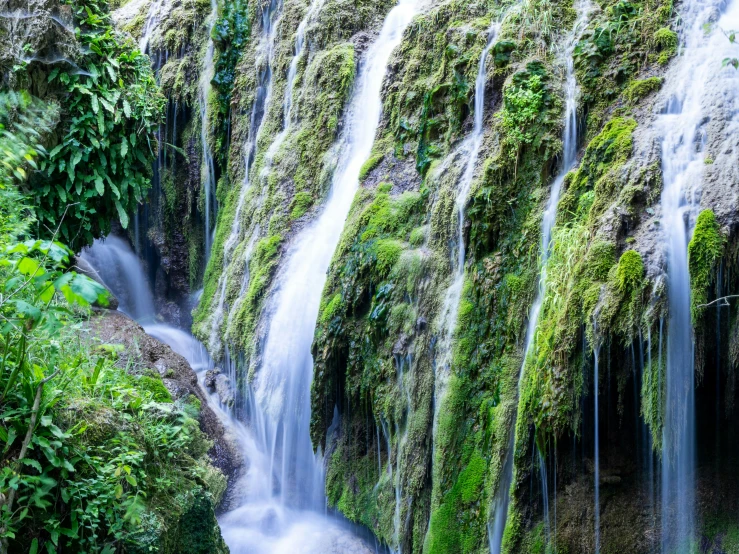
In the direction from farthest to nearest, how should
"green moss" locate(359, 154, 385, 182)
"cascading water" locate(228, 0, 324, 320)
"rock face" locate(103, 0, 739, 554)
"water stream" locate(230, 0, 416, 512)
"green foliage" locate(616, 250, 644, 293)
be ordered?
1. "cascading water" locate(228, 0, 324, 320)
2. "green moss" locate(359, 154, 385, 182)
3. "water stream" locate(230, 0, 416, 512)
4. "rock face" locate(103, 0, 739, 554)
5. "green foliage" locate(616, 250, 644, 293)

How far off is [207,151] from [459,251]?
7.40m

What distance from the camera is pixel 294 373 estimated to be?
9.11 metres

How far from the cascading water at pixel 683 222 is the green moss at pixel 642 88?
0.35ft

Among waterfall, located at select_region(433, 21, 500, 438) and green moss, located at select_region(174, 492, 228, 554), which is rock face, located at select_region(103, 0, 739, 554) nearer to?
waterfall, located at select_region(433, 21, 500, 438)

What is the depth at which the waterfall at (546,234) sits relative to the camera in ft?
20.4

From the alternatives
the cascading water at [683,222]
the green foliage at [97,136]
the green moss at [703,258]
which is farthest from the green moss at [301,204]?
the green moss at [703,258]

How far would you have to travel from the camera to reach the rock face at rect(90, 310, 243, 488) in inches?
353

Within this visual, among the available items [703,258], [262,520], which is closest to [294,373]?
[262,520]

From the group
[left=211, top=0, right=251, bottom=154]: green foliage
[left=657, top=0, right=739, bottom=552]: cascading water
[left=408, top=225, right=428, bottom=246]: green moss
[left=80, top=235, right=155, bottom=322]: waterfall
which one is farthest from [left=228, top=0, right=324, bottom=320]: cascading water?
[left=657, top=0, right=739, bottom=552]: cascading water

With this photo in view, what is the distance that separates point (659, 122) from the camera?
6.36m

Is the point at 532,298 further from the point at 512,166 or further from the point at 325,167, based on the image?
the point at 325,167

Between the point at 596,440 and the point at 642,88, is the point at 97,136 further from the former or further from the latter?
the point at 596,440

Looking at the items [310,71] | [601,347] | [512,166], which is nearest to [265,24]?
[310,71]

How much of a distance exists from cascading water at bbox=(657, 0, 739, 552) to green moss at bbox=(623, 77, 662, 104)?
11 centimetres
